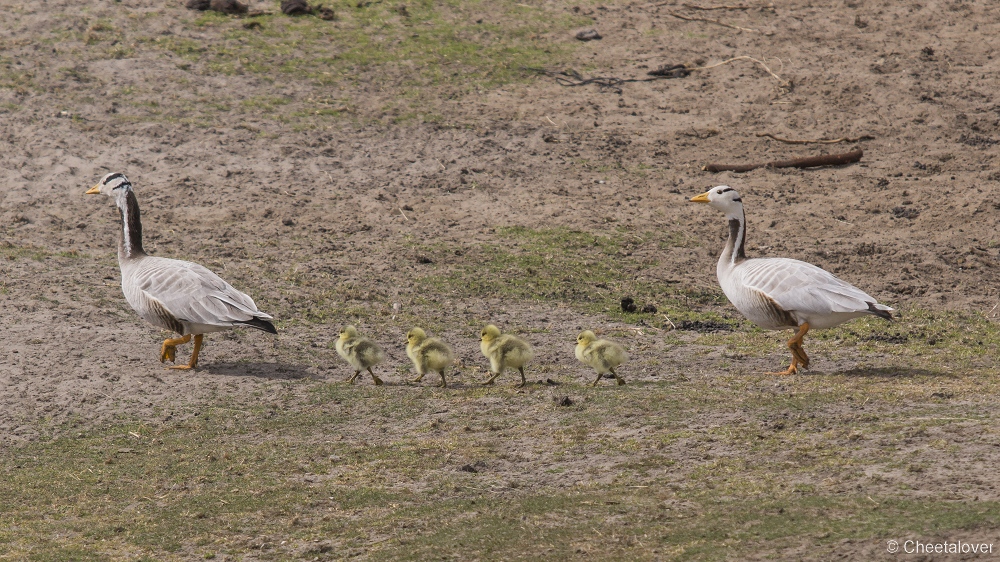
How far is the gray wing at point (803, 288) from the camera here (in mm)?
9375

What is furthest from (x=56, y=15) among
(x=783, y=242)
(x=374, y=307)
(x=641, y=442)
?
(x=641, y=442)

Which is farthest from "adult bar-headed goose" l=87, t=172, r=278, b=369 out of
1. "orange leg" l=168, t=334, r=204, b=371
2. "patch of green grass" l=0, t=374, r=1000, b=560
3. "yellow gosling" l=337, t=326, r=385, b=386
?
"patch of green grass" l=0, t=374, r=1000, b=560

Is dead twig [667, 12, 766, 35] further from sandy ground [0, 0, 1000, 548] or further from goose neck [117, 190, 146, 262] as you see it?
goose neck [117, 190, 146, 262]

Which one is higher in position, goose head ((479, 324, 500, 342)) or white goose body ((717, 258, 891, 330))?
white goose body ((717, 258, 891, 330))

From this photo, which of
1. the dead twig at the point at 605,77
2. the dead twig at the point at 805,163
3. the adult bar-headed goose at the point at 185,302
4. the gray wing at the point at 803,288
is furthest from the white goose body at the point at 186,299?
the dead twig at the point at 605,77

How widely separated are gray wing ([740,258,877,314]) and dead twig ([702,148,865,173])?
5708 mm

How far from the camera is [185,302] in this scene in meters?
9.84

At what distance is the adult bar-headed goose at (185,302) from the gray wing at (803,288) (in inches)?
174

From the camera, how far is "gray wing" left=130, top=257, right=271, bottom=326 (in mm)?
9695

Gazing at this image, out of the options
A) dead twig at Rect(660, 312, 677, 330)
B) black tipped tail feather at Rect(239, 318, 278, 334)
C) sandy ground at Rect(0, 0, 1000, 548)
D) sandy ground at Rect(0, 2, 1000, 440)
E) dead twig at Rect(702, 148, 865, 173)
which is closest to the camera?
black tipped tail feather at Rect(239, 318, 278, 334)

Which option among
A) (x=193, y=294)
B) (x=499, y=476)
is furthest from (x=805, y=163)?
(x=499, y=476)

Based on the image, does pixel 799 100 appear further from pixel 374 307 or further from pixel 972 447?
pixel 972 447

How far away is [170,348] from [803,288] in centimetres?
570

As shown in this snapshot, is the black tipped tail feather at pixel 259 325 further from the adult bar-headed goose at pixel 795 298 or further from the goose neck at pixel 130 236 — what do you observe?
the adult bar-headed goose at pixel 795 298
